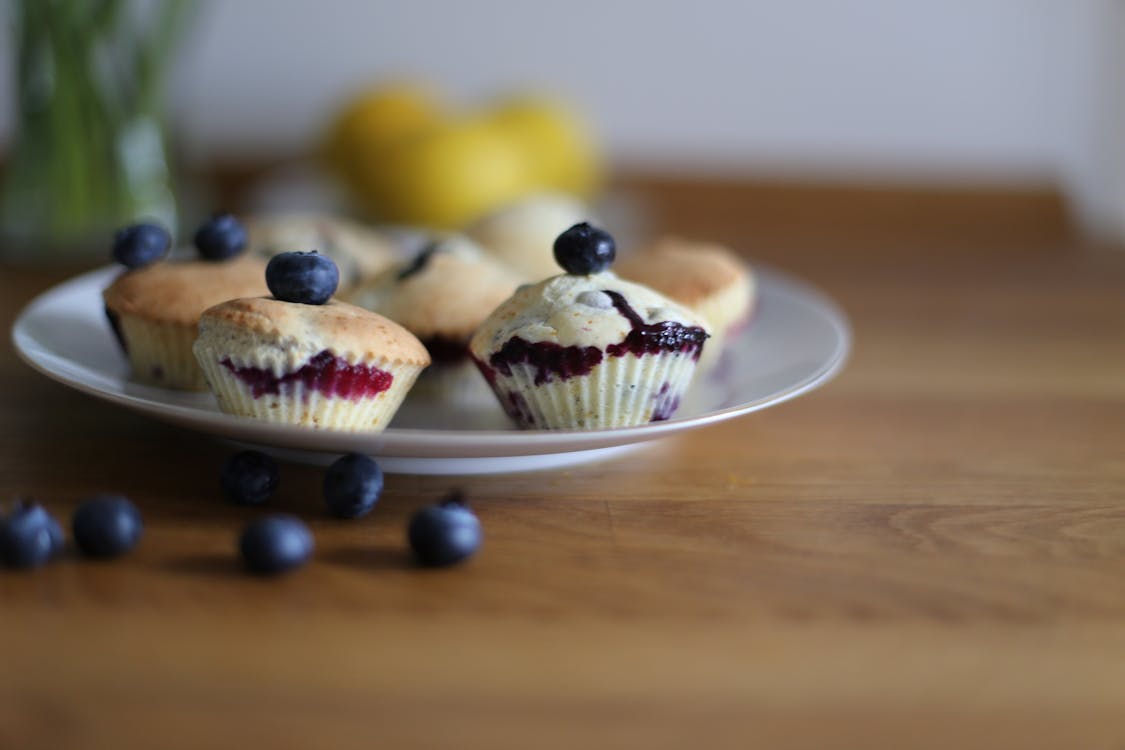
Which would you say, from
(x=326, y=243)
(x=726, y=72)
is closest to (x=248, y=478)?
(x=326, y=243)

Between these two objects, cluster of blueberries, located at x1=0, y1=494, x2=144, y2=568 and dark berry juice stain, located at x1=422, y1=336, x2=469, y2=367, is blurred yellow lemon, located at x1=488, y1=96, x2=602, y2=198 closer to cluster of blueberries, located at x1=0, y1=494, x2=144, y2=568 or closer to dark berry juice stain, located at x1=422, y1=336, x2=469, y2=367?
dark berry juice stain, located at x1=422, y1=336, x2=469, y2=367

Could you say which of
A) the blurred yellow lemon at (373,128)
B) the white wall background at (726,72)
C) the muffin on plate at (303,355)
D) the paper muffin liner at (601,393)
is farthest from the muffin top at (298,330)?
the white wall background at (726,72)

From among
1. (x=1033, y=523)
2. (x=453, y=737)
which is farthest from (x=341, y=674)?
(x=1033, y=523)

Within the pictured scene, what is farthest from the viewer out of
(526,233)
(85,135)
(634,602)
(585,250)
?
(85,135)

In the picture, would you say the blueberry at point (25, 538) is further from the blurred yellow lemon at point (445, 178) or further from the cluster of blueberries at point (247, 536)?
the blurred yellow lemon at point (445, 178)

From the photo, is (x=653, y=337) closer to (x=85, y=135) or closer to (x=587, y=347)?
(x=587, y=347)

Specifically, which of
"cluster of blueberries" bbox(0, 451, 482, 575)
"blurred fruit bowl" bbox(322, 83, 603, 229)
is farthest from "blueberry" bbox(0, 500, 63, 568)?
"blurred fruit bowl" bbox(322, 83, 603, 229)
